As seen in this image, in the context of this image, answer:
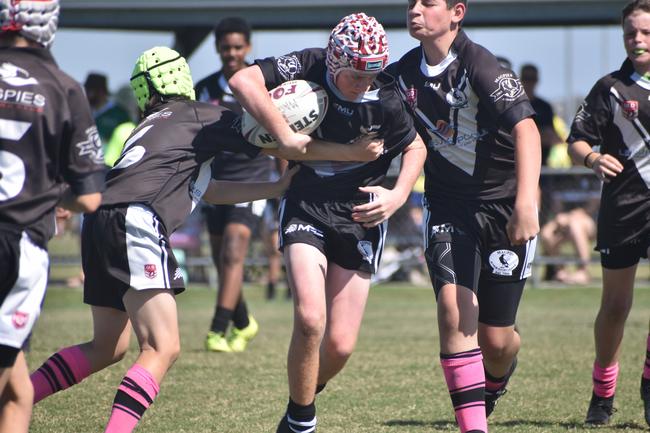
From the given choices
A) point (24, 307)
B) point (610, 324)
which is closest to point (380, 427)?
point (610, 324)

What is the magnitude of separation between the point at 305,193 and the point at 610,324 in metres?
1.95

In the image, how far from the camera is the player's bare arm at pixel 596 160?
5.65 metres

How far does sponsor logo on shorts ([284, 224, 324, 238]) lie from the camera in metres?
5.09

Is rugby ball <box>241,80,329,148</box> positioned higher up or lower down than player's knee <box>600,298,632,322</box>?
higher up

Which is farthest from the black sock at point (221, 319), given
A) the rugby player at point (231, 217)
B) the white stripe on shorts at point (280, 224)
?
the white stripe on shorts at point (280, 224)

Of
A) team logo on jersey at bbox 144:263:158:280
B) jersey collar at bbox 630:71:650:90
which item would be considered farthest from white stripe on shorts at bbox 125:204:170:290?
jersey collar at bbox 630:71:650:90

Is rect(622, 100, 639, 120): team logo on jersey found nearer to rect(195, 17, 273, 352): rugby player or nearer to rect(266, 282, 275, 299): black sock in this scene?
rect(195, 17, 273, 352): rugby player

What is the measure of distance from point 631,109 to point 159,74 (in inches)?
100.0

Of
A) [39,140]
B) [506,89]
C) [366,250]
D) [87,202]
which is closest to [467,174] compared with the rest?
[506,89]

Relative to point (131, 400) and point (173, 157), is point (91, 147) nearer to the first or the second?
point (173, 157)

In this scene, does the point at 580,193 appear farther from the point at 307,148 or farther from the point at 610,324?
the point at 307,148

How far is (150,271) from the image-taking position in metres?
4.69

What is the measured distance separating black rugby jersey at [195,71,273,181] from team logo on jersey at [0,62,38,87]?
17.2 feet

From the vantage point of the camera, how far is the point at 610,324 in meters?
5.91
